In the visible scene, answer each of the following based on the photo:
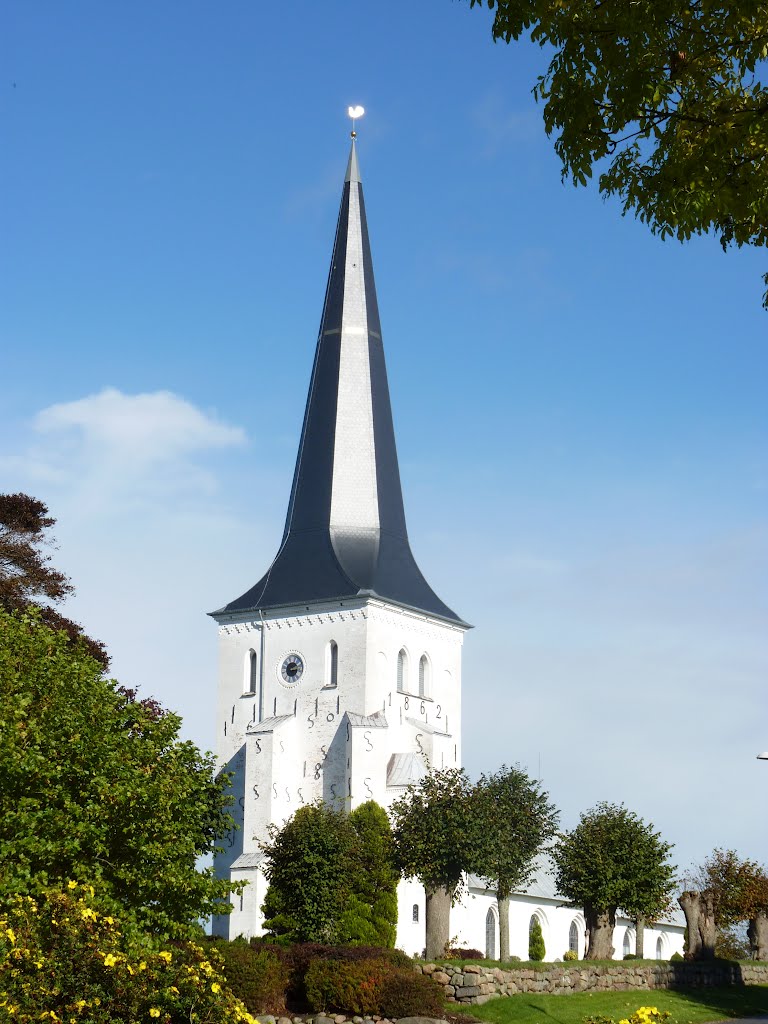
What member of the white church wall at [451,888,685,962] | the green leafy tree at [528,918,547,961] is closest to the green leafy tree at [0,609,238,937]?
the white church wall at [451,888,685,962]

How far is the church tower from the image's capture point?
212 feet

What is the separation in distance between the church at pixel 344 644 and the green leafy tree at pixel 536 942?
0.53m

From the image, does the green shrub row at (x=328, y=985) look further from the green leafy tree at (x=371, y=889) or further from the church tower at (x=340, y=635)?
the church tower at (x=340, y=635)

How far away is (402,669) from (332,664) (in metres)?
3.78

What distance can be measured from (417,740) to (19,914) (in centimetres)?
4793

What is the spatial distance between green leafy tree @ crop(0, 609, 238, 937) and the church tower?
114ft

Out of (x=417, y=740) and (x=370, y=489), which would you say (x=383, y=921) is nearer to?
(x=417, y=740)

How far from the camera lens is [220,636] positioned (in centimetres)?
7112

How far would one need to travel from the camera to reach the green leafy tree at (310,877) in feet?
154

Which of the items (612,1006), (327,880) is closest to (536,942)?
(327,880)

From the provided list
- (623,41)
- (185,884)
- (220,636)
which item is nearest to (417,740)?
(220,636)

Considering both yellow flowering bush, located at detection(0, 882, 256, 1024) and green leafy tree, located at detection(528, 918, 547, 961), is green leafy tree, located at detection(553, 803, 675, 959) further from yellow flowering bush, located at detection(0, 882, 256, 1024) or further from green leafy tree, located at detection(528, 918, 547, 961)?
yellow flowering bush, located at detection(0, 882, 256, 1024)

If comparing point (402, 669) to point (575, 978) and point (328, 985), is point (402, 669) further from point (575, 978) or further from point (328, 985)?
point (328, 985)

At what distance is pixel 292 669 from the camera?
68000 millimetres
